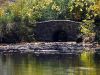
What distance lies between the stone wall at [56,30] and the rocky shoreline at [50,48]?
605 centimetres

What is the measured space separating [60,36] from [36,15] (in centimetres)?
392

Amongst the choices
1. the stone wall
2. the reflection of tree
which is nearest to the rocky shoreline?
the stone wall

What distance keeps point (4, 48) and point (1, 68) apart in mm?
18486

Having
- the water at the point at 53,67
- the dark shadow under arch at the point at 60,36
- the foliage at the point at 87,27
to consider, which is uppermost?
the water at the point at 53,67

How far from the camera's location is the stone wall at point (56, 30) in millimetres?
58188

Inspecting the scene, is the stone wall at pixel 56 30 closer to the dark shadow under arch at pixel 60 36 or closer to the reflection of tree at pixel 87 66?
the dark shadow under arch at pixel 60 36

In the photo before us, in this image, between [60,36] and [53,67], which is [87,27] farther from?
[53,67]

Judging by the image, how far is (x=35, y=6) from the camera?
63406 millimetres

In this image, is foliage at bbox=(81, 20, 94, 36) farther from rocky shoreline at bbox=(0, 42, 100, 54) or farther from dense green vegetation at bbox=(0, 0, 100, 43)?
rocky shoreline at bbox=(0, 42, 100, 54)

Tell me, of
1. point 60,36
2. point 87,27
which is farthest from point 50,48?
point 60,36

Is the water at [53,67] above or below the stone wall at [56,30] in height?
above

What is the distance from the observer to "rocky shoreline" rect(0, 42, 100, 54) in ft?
157

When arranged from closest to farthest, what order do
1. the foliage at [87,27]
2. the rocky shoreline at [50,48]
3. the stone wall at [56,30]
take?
the rocky shoreline at [50,48], the foliage at [87,27], the stone wall at [56,30]

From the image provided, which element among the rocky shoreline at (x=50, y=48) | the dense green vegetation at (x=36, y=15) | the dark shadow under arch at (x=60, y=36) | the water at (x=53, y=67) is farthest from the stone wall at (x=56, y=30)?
the water at (x=53, y=67)
